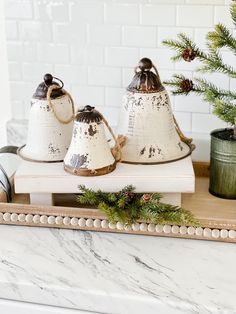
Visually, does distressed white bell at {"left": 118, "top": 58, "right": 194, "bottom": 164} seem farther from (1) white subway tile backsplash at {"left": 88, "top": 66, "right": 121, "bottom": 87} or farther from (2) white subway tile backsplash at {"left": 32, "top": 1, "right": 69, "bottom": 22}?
(2) white subway tile backsplash at {"left": 32, "top": 1, "right": 69, "bottom": 22}

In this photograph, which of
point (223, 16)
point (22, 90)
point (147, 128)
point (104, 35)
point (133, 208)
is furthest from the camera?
point (22, 90)

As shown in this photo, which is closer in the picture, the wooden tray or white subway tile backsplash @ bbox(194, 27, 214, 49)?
the wooden tray

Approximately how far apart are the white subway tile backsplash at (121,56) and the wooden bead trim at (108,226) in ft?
1.79

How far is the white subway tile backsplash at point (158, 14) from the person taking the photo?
1683mm

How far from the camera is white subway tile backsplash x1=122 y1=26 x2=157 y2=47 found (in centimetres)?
171

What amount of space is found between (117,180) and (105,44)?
20.8 inches

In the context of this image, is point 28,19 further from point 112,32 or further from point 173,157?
point 173,157

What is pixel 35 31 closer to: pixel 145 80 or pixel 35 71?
pixel 35 71

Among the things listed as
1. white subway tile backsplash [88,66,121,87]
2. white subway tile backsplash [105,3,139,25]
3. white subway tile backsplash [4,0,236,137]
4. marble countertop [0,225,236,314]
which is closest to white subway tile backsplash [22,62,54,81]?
white subway tile backsplash [4,0,236,137]

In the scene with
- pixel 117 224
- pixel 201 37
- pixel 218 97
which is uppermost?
pixel 201 37

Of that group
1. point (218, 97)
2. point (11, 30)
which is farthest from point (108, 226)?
point (11, 30)

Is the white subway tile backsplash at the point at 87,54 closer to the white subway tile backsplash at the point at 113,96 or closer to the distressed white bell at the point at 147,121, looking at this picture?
the white subway tile backsplash at the point at 113,96

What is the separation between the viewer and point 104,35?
175 centimetres

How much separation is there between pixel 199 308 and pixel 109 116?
0.70 meters
